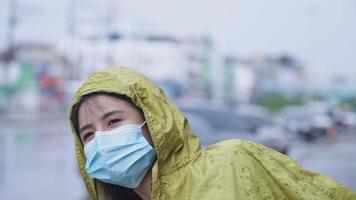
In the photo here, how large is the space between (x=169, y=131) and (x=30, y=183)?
7317mm

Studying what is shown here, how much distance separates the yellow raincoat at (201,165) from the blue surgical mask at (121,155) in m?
0.10

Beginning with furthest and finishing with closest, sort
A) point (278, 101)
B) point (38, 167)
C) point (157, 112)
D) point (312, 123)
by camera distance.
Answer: point (278, 101), point (38, 167), point (312, 123), point (157, 112)

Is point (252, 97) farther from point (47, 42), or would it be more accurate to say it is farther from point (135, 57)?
point (47, 42)

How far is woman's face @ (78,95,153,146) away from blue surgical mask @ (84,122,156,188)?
0.02 metres

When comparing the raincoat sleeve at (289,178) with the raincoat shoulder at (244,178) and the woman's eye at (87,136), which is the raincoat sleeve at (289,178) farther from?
the woman's eye at (87,136)

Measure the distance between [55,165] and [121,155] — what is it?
9133 millimetres

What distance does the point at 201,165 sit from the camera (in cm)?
143

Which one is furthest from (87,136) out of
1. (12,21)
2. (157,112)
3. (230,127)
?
(12,21)

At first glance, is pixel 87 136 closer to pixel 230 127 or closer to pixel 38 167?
pixel 230 127

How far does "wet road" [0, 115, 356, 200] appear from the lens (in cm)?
655

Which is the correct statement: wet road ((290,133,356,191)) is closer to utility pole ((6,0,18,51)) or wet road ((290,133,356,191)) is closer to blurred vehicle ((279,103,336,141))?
blurred vehicle ((279,103,336,141))

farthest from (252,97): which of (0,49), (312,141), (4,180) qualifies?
(0,49)

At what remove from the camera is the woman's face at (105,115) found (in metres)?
1.54

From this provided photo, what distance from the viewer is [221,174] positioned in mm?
1374
